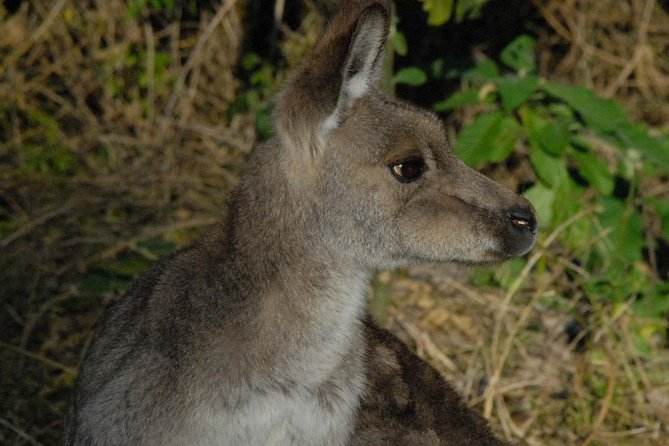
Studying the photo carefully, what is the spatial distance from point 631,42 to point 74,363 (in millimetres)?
5303

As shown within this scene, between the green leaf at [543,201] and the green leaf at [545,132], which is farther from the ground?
the green leaf at [545,132]

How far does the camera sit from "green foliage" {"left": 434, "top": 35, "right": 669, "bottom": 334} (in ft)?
19.3

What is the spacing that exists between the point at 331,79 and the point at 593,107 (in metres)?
2.72

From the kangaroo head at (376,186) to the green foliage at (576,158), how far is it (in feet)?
5.75

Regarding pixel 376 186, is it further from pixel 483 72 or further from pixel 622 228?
pixel 622 228

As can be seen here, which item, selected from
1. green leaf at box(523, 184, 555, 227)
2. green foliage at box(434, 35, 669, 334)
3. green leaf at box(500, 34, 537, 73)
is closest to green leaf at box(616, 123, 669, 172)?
green foliage at box(434, 35, 669, 334)

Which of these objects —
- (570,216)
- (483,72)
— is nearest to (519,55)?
(483,72)

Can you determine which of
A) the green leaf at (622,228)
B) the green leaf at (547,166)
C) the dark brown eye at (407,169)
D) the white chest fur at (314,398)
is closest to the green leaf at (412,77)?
Result: the green leaf at (547,166)

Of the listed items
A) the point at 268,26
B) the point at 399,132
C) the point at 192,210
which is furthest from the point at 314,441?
the point at 268,26

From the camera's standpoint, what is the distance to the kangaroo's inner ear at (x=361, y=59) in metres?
3.65

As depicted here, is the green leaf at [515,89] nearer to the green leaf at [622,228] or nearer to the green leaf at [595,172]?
the green leaf at [595,172]

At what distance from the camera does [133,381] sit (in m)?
3.63

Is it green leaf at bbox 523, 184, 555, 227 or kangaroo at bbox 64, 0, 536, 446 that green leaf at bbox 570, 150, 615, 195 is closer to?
green leaf at bbox 523, 184, 555, 227

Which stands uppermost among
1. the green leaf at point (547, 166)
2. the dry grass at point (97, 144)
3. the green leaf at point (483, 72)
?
the green leaf at point (483, 72)
